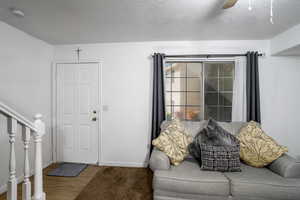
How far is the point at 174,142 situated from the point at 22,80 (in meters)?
2.52

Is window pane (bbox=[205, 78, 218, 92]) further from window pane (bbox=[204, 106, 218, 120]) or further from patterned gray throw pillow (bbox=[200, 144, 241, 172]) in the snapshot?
patterned gray throw pillow (bbox=[200, 144, 241, 172])

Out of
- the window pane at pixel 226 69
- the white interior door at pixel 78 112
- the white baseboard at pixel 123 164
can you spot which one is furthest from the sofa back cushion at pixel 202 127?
the white interior door at pixel 78 112

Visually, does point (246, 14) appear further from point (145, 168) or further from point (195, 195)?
point (145, 168)

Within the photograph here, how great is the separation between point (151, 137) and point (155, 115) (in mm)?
410

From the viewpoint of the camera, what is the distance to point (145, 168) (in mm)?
2912

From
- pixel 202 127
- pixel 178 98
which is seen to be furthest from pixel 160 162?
pixel 178 98

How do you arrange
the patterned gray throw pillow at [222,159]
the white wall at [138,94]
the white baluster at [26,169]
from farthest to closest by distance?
the white wall at [138,94] → the patterned gray throw pillow at [222,159] → the white baluster at [26,169]

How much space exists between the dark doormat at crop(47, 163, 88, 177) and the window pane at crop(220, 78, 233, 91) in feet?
9.87

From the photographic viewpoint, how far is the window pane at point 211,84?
2.92 m

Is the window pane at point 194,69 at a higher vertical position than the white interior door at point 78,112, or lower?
higher

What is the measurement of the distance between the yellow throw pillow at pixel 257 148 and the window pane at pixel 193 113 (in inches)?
37.0

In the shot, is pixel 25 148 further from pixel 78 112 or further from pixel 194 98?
pixel 194 98

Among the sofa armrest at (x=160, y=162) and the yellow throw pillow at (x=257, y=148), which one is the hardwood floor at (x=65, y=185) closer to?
the sofa armrest at (x=160, y=162)

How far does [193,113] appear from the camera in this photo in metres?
2.98
